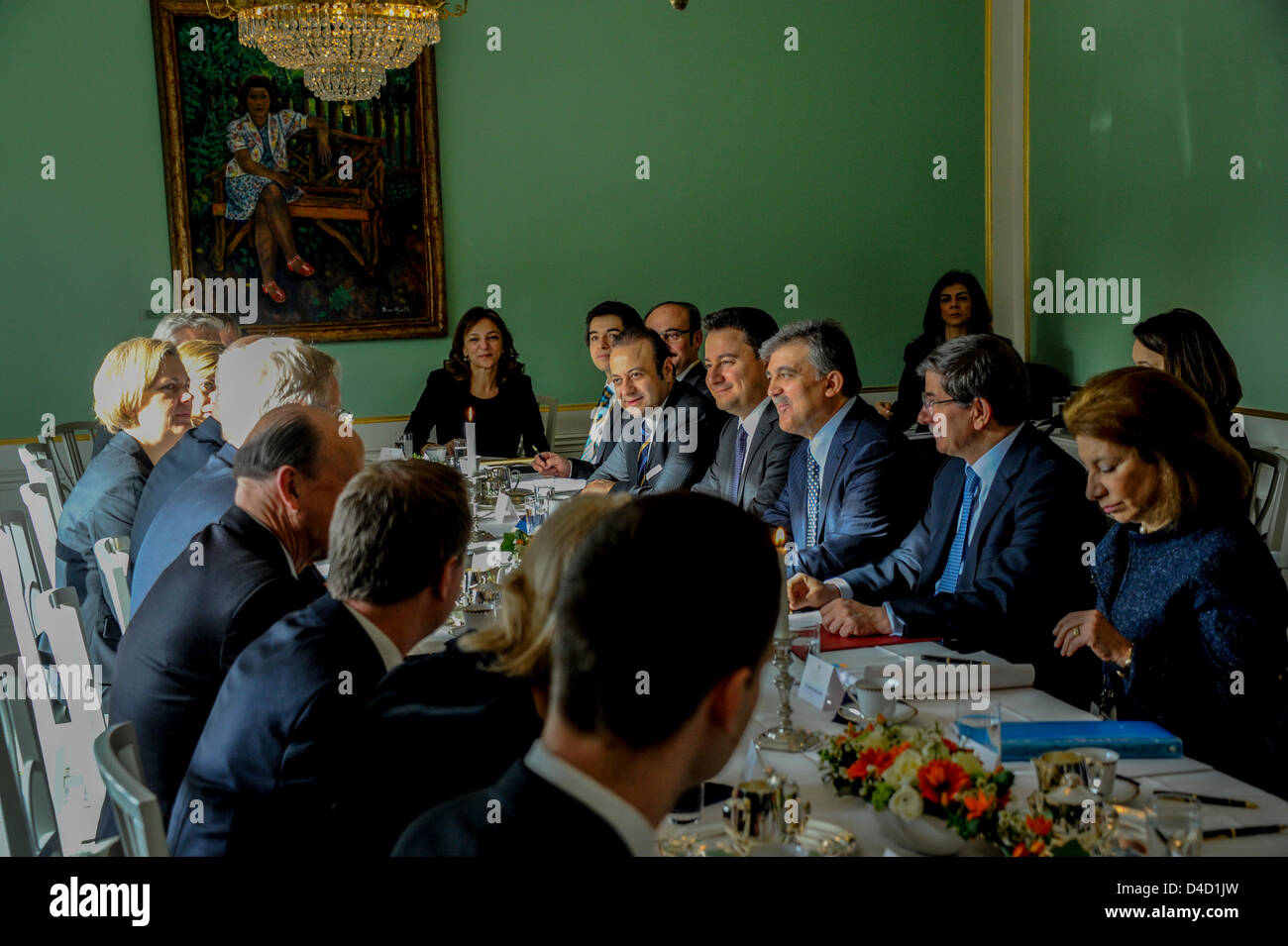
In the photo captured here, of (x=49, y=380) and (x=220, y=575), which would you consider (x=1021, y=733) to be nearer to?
(x=220, y=575)

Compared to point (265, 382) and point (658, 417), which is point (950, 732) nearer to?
point (265, 382)

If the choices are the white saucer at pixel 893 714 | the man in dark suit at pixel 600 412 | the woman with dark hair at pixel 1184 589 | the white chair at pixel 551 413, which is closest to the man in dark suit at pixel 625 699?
the white saucer at pixel 893 714

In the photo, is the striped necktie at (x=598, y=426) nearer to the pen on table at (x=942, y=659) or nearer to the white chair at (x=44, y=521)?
the white chair at (x=44, y=521)

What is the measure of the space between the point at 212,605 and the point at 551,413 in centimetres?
424

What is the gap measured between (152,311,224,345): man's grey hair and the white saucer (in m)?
3.73

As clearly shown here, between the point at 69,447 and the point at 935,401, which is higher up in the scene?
the point at 935,401

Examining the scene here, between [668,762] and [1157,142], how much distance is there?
18.3 feet

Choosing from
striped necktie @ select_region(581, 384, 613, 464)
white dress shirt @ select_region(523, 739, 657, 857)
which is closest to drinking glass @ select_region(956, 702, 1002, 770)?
white dress shirt @ select_region(523, 739, 657, 857)

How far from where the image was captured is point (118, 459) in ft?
12.7

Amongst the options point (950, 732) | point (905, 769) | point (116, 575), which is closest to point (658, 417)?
point (116, 575)

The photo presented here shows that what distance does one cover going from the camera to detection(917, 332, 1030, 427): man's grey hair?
3051 mm

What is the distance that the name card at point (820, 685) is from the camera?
2.35 metres

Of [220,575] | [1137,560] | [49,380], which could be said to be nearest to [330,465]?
[220,575]

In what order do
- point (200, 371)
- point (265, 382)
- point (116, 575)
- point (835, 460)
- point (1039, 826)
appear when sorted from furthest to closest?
point (200, 371) < point (835, 460) < point (265, 382) < point (116, 575) < point (1039, 826)
